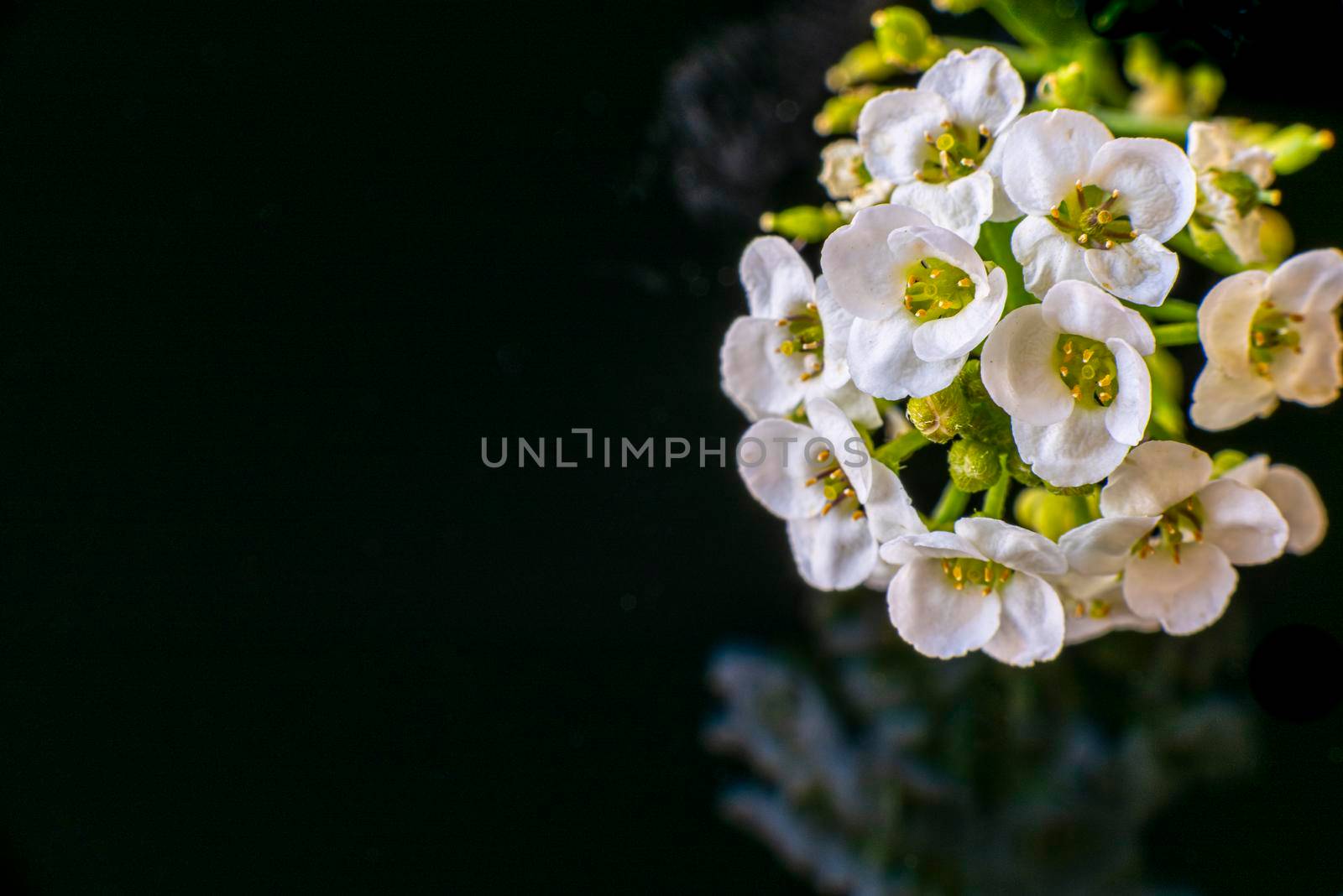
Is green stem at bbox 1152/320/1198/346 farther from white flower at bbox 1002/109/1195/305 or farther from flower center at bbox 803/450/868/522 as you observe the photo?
flower center at bbox 803/450/868/522

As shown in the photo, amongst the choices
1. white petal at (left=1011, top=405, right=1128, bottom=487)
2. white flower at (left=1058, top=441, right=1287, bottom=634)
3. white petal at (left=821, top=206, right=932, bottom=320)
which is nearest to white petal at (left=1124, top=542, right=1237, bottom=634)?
white flower at (left=1058, top=441, right=1287, bottom=634)

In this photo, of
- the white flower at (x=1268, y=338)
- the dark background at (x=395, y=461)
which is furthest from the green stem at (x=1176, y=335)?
the dark background at (x=395, y=461)

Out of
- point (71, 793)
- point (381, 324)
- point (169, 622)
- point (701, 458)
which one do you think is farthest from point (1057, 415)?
point (71, 793)

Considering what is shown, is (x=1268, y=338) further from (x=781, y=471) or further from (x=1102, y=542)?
(x=781, y=471)

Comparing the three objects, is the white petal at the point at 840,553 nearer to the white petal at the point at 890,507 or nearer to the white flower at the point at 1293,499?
the white petal at the point at 890,507

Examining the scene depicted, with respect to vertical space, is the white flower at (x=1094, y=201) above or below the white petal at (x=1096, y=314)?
above

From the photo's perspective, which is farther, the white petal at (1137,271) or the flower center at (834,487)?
the flower center at (834,487)

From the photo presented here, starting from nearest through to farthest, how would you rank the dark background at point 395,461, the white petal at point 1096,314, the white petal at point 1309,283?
the white petal at point 1096,314 < the white petal at point 1309,283 < the dark background at point 395,461

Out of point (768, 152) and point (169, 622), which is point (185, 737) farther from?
point (768, 152)
